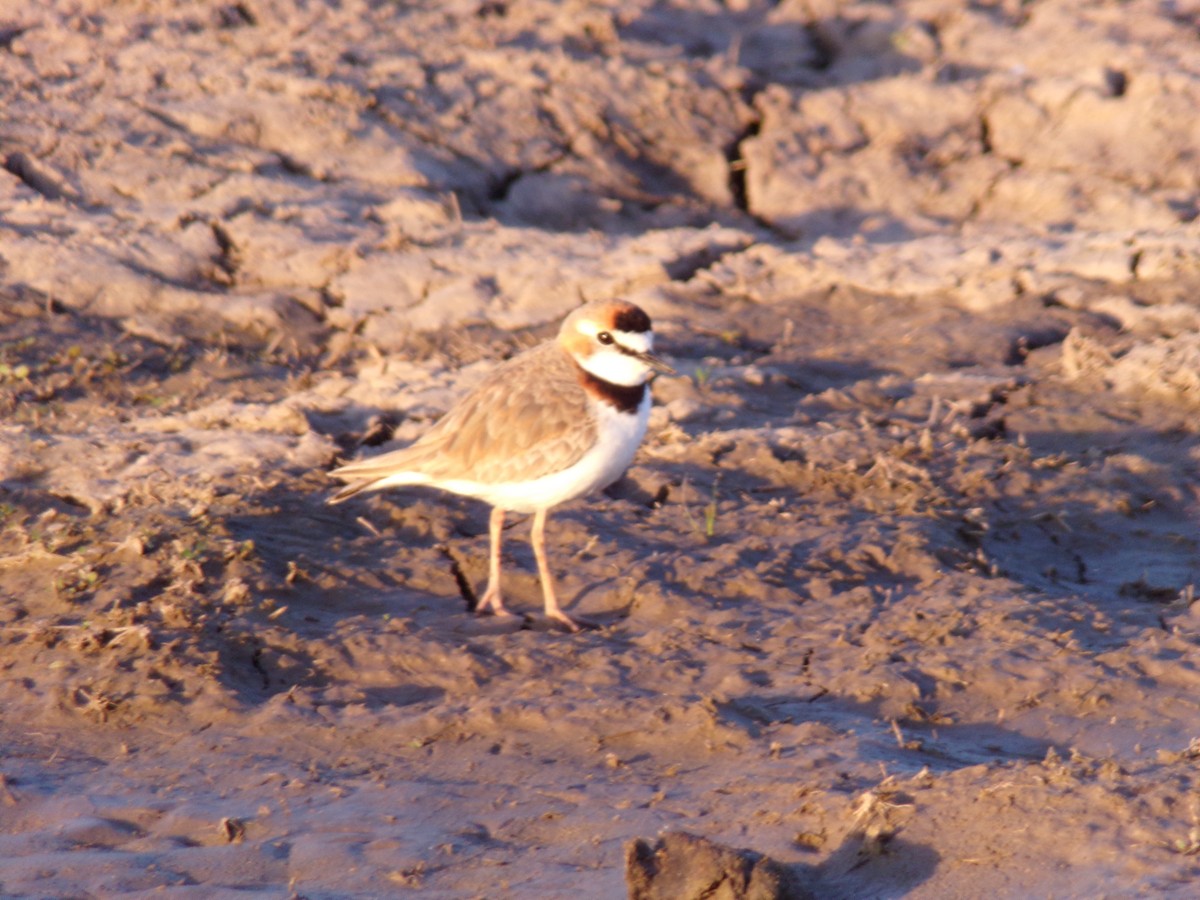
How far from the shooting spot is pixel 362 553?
609 cm

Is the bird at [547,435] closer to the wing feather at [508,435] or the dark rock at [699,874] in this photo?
the wing feather at [508,435]

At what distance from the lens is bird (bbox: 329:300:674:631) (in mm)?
5652

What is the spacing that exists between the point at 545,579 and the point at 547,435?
578 mm

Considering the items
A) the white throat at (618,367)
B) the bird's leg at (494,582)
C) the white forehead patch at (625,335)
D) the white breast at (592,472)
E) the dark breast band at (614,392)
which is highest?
the white forehead patch at (625,335)

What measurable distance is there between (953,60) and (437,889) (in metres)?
8.42

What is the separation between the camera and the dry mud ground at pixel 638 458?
437 cm

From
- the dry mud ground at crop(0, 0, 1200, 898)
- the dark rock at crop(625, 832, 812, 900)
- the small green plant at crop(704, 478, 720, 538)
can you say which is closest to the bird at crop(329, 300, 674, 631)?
the dry mud ground at crop(0, 0, 1200, 898)

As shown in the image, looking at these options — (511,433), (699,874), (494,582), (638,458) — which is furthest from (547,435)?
(699,874)

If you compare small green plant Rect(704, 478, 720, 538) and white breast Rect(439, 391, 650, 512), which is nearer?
white breast Rect(439, 391, 650, 512)

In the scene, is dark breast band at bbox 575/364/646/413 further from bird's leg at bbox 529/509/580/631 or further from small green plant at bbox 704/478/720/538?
small green plant at bbox 704/478/720/538

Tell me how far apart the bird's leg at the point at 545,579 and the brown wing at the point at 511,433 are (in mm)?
271

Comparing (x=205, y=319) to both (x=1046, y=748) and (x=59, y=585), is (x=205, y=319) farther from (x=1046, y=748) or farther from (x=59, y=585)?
(x=1046, y=748)

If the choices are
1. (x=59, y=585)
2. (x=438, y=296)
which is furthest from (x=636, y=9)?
(x=59, y=585)

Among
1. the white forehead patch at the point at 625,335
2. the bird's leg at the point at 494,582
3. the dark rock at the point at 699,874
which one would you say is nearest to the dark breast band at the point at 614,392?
the white forehead patch at the point at 625,335
